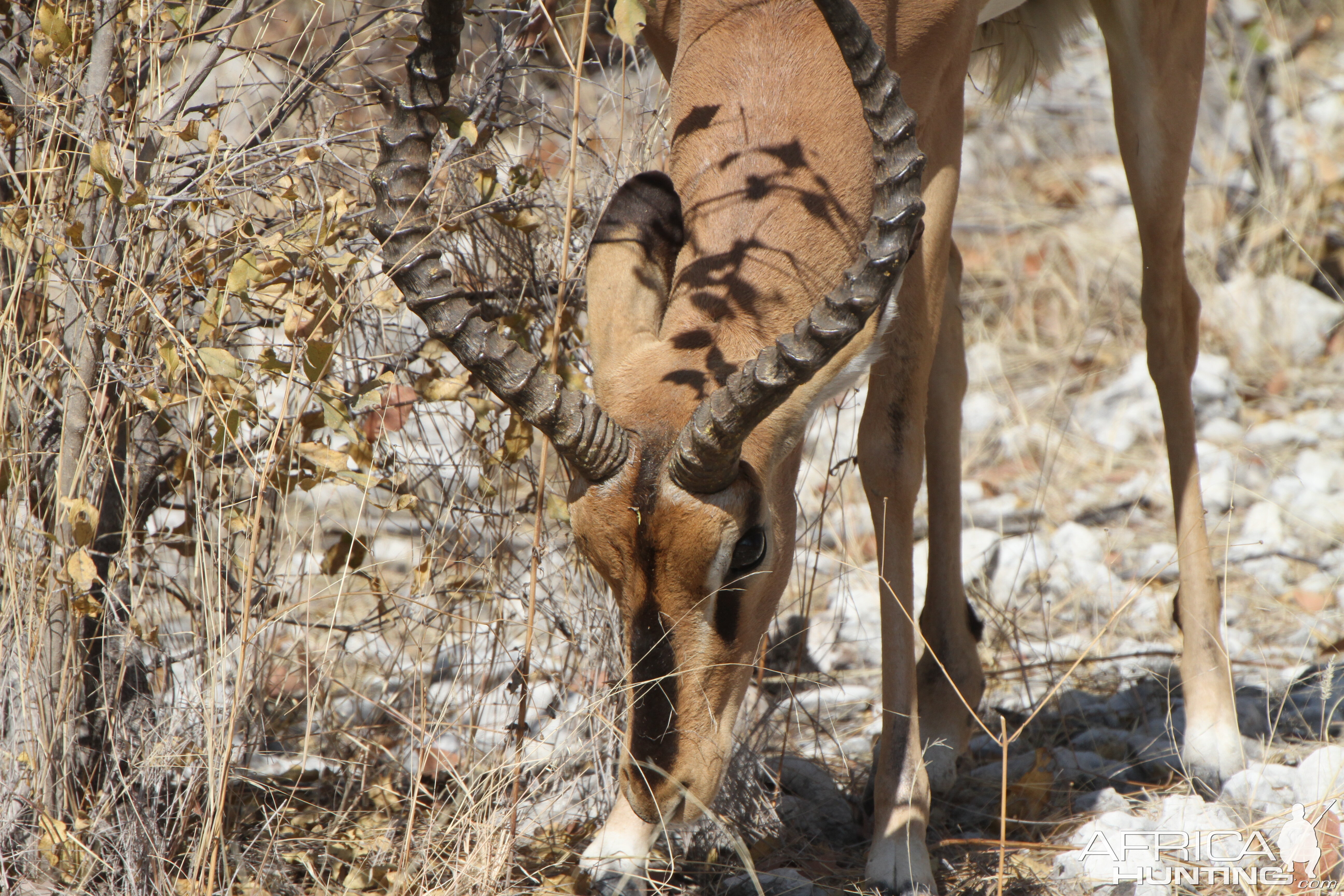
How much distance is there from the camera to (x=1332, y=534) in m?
5.75

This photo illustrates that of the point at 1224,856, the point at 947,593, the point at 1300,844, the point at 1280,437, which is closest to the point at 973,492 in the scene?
the point at 1280,437

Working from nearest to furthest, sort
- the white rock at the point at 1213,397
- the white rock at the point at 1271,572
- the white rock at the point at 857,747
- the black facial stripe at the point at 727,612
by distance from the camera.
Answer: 1. the black facial stripe at the point at 727,612
2. the white rock at the point at 857,747
3. the white rock at the point at 1271,572
4. the white rock at the point at 1213,397

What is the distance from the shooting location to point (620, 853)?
3.21 meters

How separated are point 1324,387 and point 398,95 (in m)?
6.23

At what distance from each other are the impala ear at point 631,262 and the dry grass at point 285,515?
47 cm

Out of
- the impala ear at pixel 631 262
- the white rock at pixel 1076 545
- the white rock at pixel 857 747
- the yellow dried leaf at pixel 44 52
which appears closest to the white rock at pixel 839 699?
the white rock at pixel 857 747

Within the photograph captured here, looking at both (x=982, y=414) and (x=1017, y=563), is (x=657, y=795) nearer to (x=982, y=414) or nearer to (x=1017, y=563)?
(x=1017, y=563)

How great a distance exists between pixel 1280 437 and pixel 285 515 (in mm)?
5429

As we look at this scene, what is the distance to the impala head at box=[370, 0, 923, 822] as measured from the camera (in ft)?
9.05

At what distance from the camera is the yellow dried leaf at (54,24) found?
3000 mm

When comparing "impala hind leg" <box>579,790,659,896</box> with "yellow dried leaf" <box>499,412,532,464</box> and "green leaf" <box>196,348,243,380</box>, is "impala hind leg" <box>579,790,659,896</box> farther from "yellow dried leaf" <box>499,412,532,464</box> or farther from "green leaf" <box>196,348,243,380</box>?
"green leaf" <box>196,348,243,380</box>

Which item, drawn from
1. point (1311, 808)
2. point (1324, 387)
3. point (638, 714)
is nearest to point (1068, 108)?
point (1324, 387)

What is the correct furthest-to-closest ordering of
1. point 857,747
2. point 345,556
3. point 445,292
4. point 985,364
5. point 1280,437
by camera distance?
point 985,364 → point 1280,437 → point 857,747 → point 345,556 → point 445,292

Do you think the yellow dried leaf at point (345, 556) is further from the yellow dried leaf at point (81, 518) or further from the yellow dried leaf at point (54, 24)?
the yellow dried leaf at point (54, 24)
